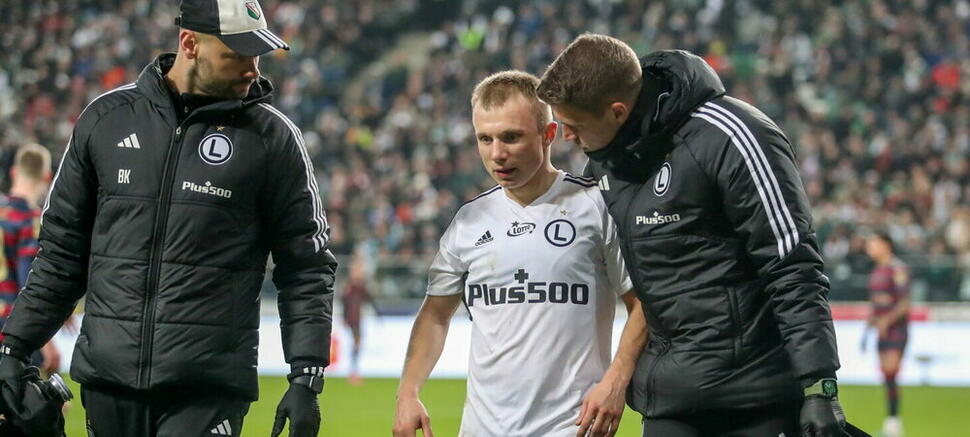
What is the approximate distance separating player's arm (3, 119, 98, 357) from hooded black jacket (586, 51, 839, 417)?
1.60 meters

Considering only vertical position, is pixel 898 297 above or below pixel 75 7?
below

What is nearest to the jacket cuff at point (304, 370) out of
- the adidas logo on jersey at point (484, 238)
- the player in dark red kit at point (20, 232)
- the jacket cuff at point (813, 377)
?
the adidas logo on jersey at point (484, 238)

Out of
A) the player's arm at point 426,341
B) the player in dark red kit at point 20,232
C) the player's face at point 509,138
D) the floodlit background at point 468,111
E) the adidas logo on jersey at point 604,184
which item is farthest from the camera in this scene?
the floodlit background at point 468,111

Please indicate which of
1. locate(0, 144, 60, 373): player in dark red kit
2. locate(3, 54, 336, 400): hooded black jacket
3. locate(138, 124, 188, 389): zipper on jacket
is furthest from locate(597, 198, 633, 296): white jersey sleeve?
locate(0, 144, 60, 373): player in dark red kit

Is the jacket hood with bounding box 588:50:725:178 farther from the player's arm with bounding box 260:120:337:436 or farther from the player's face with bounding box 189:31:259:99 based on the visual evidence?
the player's face with bounding box 189:31:259:99

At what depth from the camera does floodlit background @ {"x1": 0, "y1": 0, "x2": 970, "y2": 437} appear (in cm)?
1527

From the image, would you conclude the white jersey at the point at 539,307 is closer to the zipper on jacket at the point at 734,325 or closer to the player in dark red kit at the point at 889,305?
the zipper on jacket at the point at 734,325

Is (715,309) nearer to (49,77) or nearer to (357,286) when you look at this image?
(357,286)

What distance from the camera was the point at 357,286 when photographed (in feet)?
53.2

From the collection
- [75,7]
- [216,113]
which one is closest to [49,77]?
[75,7]

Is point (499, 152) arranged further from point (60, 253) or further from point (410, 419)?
point (60, 253)

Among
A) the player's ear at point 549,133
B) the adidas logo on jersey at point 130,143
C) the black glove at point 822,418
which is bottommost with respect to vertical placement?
the black glove at point 822,418

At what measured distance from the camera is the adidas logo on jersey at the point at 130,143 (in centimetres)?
387

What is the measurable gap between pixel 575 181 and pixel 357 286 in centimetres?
1211
